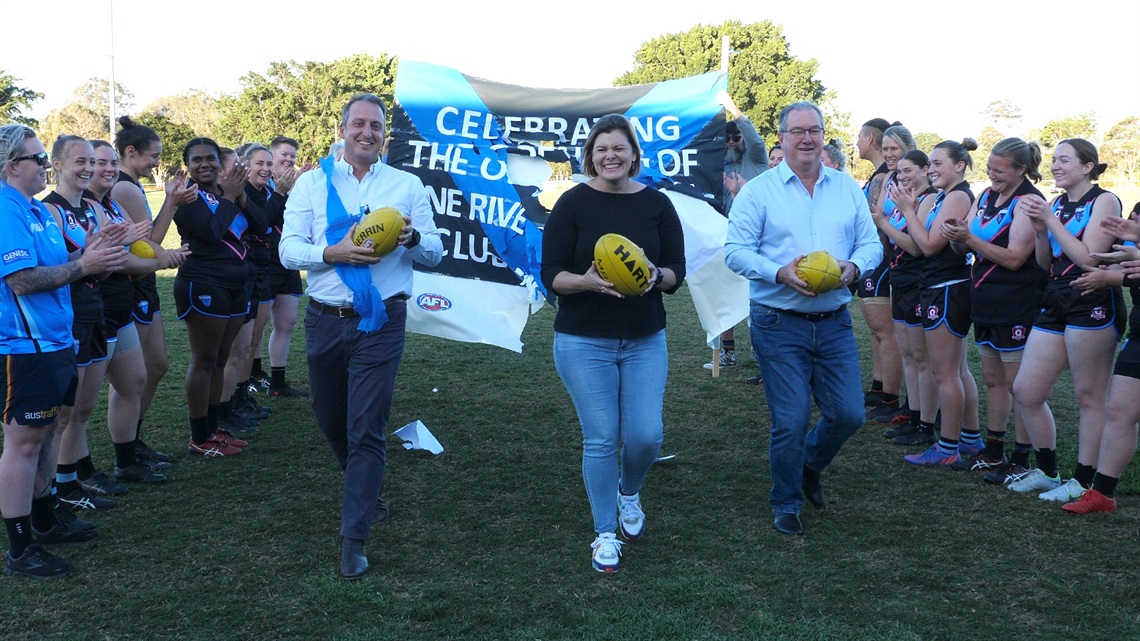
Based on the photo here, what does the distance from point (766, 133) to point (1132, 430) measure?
63.5 meters

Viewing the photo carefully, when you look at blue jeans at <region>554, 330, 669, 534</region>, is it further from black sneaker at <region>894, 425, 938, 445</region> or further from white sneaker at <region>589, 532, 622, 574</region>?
black sneaker at <region>894, 425, 938, 445</region>

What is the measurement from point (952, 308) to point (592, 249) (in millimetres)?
3025

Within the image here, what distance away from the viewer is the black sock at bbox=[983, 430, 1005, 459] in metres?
5.76

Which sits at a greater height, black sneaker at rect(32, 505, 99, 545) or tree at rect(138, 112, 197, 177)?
tree at rect(138, 112, 197, 177)

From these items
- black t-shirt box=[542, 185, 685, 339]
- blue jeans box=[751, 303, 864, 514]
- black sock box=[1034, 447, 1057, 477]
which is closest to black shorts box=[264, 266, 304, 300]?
black t-shirt box=[542, 185, 685, 339]

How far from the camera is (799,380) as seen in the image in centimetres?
464

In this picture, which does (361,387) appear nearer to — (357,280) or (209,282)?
(357,280)

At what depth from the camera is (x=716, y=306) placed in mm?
7734

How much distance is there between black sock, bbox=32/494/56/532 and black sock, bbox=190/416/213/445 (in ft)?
5.56

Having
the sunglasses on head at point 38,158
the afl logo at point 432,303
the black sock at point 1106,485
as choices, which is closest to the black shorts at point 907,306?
the black sock at point 1106,485

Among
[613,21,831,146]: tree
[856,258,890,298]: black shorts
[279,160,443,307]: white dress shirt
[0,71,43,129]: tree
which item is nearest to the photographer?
[279,160,443,307]: white dress shirt

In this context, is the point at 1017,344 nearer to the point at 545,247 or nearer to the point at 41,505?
the point at 545,247

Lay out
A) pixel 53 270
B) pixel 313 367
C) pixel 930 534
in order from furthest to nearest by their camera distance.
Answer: pixel 930 534, pixel 313 367, pixel 53 270

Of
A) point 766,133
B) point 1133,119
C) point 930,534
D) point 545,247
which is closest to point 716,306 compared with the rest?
point 930,534
